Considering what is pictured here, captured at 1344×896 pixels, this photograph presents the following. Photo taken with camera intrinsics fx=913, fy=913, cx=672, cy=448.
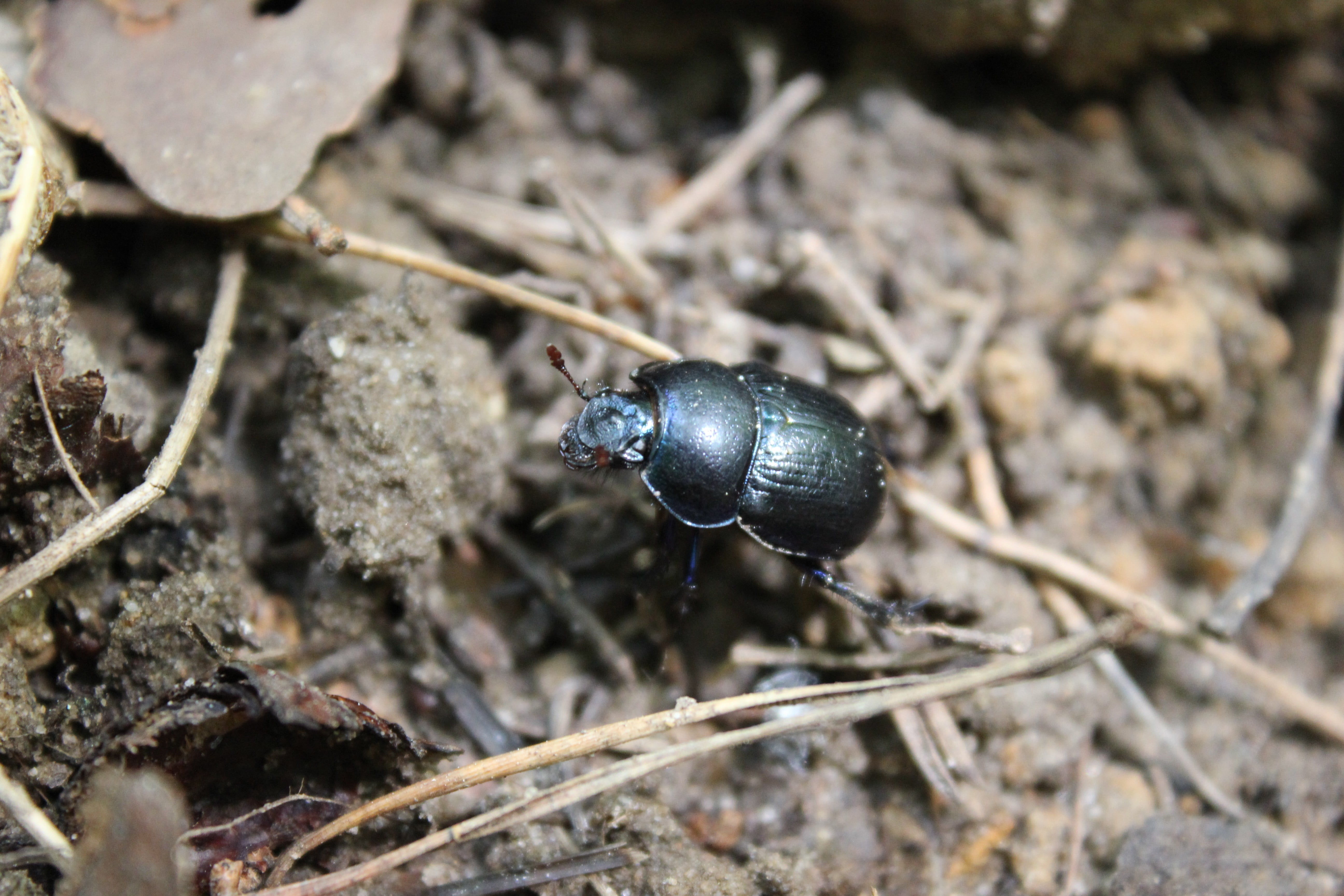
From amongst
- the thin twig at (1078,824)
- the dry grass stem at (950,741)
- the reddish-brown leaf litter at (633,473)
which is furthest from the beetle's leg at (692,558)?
the thin twig at (1078,824)

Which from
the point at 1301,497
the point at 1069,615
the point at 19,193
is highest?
the point at 19,193

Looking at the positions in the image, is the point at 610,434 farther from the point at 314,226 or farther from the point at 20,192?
the point at 20,192

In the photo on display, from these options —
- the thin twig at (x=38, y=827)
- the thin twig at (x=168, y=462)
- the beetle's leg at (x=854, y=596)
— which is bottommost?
the thin twig at (x=38, y=827)

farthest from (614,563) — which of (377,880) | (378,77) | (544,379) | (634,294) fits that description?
(378,77)

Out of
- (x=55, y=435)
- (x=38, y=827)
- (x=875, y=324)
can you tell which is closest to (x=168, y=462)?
(x=55, y=435)

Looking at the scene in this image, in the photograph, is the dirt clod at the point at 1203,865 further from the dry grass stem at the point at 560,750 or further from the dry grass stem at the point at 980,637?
the dry grass stem at the point at 560,750

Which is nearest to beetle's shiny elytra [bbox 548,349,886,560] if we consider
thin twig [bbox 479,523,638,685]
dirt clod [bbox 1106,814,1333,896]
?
thin twig [bbox 479,523,638,685]
